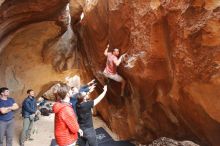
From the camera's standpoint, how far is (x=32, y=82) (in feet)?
41.8

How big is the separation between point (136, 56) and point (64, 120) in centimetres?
316

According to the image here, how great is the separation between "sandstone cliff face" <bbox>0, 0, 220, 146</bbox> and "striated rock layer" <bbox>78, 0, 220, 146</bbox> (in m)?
0.02

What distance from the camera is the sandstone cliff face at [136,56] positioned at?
6.00 meters

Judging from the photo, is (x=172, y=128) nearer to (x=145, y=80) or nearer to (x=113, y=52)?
(x=145, y=80)

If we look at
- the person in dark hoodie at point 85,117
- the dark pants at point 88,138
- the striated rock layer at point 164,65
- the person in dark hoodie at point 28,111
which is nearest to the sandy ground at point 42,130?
the person in dark hoodie at point 28,111

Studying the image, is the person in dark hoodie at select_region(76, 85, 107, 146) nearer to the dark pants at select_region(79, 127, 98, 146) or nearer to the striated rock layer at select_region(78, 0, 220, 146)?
the dark pants at select_region(79, 127, 98, 146)

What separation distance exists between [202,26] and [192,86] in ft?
3.62

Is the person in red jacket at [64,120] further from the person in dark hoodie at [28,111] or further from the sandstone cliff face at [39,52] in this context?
the sandstone cliff face at [39,52]

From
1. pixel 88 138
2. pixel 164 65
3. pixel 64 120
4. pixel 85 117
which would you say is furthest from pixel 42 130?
pixel 64 120

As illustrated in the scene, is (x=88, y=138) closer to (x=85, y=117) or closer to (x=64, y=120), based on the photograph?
(x=85, y=117)

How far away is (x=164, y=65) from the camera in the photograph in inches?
287

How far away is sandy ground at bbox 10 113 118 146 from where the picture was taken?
1000 centimetres

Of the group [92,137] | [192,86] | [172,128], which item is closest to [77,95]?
[92,137]

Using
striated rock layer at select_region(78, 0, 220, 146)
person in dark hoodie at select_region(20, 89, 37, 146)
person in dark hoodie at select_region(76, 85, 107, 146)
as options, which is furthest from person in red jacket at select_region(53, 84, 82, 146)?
person in dark hoodie at select_region(20, 89, 37, 146)
